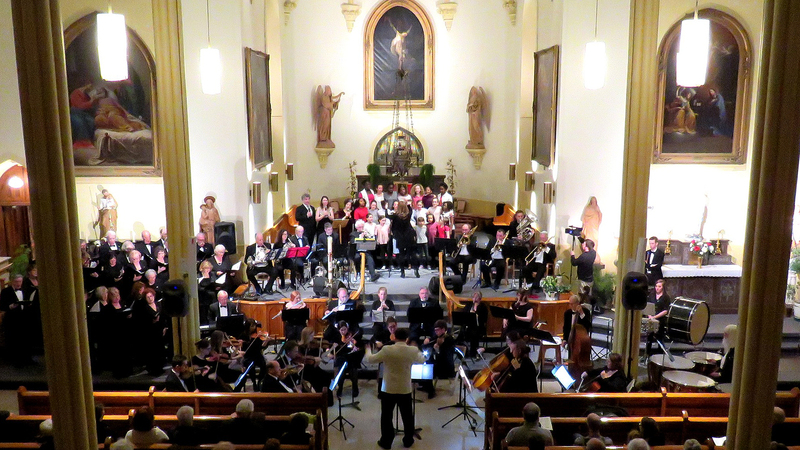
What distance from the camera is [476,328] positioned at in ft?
36.2

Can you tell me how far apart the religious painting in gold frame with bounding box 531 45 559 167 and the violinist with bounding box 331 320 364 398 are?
21.0 ft

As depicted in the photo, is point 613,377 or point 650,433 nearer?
point 650,433

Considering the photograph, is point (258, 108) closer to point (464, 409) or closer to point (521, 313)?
point (521, 313)

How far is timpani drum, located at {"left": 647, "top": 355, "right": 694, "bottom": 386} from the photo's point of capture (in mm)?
9234

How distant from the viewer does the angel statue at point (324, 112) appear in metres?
18.3

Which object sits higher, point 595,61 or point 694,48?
point 595,61

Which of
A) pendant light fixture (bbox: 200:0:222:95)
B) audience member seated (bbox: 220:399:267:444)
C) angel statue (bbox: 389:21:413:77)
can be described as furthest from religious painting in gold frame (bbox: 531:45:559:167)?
audience member seated (bbox: 220:399:267:444)

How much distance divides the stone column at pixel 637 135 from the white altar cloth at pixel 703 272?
352 cm

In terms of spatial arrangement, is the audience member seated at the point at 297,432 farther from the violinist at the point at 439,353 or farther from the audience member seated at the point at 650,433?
the violinist at the point at 439,353

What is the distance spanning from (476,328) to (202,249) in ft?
16.6

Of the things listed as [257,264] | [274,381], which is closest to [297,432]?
[274,381]

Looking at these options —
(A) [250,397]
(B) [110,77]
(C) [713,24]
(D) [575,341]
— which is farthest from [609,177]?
(B) [110,77]

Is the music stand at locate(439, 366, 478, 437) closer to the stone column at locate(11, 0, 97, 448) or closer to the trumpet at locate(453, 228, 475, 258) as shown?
the trumpet at locate(453, 228, 475, 258)

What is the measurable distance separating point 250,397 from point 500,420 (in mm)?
2778
